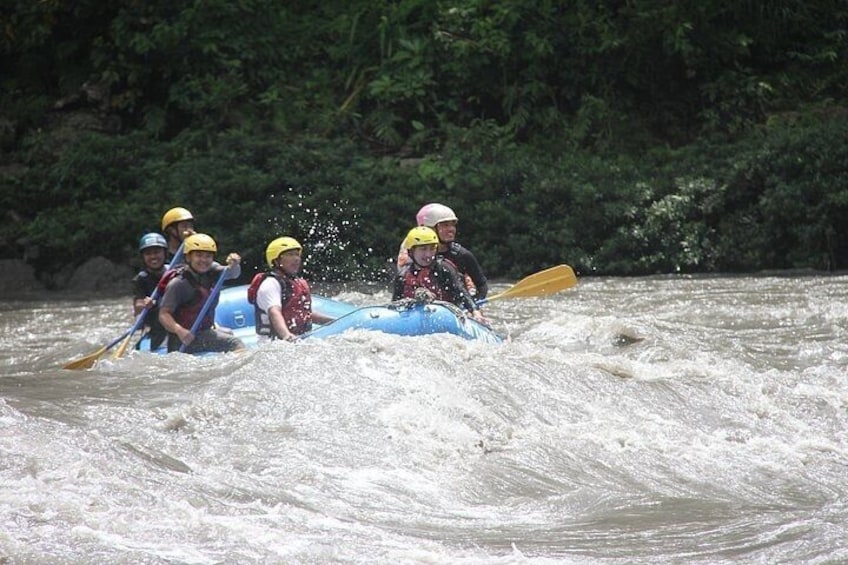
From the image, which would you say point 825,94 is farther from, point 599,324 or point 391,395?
point 391,395

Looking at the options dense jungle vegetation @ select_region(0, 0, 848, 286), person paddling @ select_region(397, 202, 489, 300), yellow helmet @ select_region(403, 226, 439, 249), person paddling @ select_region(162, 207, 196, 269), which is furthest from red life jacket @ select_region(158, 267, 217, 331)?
dense jungle vegetation @ select_region(0, 0, 848, 286)

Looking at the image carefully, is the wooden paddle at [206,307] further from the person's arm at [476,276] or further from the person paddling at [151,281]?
the person's arm at [476,276]

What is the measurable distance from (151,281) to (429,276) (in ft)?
6.80

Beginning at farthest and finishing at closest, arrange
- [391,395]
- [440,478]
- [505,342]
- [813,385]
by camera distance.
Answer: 1. [505,342]
2. [813,385]
3. [391,395]
4. [440,478]

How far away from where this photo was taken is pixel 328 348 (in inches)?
336

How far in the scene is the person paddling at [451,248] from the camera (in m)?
10.3

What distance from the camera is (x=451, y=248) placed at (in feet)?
34.3

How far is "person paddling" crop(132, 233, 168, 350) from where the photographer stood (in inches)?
387

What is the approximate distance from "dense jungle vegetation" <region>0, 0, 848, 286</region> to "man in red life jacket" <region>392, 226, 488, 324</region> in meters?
5.24

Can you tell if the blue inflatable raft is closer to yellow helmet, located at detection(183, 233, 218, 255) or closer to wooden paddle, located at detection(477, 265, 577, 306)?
yellow helmet, located at detection(183, 233, 218, 255)

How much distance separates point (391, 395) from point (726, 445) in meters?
1.84

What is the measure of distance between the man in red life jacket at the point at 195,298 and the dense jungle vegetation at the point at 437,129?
5.63 metres

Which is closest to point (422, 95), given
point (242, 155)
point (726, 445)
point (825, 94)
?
point (242, 155)

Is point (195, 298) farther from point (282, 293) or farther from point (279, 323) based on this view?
point (279, 323)
